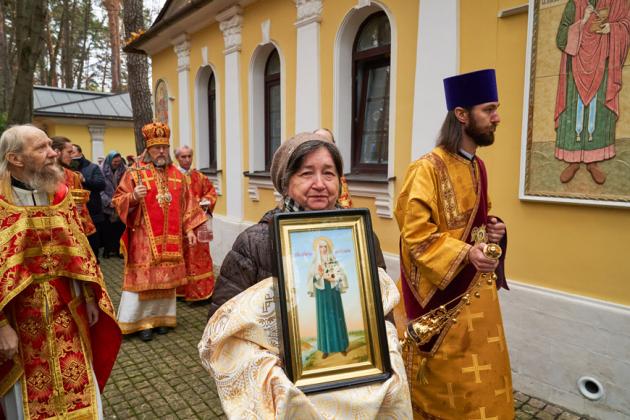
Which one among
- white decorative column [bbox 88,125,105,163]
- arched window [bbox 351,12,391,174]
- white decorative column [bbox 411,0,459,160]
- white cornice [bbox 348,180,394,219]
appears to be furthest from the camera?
white decorative column [bbox 88,125,105,163]

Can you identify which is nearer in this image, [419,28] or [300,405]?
[300,405]

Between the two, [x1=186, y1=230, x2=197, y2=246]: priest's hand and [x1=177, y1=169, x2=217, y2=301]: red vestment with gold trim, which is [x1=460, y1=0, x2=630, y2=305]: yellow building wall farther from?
[x1=177, y1=169, x2=217, y2=301]: red vestment with gold trim

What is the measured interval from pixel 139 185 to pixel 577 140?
4.08m

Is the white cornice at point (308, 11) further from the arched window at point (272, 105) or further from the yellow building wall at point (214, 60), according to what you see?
the yellow building wall at point (214, 60)

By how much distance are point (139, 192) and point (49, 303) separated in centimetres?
229

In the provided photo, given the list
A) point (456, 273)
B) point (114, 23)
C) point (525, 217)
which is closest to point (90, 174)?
point (525, 217)

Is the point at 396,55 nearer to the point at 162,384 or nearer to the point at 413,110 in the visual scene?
the point at 413,110

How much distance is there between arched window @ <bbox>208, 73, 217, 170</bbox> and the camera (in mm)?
9483

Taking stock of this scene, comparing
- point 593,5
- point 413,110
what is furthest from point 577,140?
point 413,110

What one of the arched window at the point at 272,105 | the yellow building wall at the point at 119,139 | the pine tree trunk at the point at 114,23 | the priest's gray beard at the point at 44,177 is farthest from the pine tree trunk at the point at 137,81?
the pine tree trunk at the point at 114,23

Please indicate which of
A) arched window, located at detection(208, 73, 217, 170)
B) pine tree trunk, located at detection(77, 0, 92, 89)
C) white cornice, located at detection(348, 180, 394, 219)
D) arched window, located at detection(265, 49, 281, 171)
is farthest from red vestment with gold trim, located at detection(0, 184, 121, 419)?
pine tree trunk, located at detection(77, 0, 92, 89)

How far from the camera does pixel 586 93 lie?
3320 mm

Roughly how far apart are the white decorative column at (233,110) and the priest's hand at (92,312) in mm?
5379

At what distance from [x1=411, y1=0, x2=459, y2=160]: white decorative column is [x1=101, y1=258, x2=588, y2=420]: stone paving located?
249 centimetres
